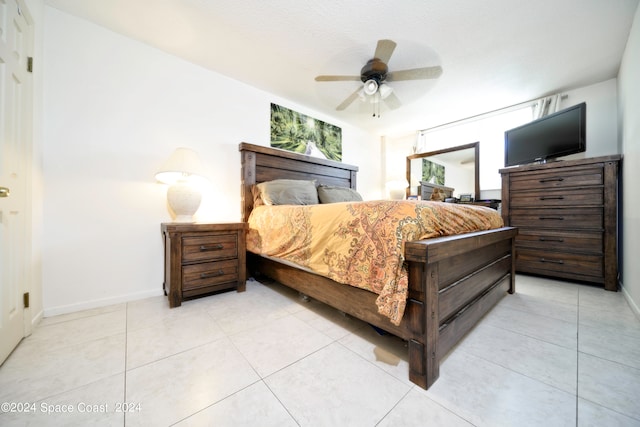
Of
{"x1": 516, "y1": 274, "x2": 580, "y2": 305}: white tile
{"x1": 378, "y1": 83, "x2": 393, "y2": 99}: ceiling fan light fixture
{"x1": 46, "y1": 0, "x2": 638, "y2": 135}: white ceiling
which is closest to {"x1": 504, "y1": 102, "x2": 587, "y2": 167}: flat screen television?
{"x1": 46, "y1": 0, "x2": 638, "y2": 135}: white ceiling

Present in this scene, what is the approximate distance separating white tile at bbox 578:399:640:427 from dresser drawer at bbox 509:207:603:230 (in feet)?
7.50

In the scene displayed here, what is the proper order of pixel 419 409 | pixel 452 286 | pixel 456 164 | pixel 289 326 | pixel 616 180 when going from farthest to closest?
pixel 456 164, pixel 616 180, pixel 289 326, pixel 452 286, pixel 419 409

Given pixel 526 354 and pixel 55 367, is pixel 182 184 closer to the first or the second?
pixel 55 367

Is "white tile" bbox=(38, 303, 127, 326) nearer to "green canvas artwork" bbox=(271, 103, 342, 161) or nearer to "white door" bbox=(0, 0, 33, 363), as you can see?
"white door" bbox=(0, 0, 33, 363)

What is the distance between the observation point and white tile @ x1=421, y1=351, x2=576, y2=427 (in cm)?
83

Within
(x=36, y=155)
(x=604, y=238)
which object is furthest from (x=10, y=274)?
(x=604, y=238)

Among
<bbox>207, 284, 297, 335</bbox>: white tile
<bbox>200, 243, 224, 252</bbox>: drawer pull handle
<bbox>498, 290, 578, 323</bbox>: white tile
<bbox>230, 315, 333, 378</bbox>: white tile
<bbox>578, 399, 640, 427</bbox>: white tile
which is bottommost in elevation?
<bbox>207, 284, 297, 335</bbox>: white tile

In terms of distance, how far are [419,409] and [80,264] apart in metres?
2.50

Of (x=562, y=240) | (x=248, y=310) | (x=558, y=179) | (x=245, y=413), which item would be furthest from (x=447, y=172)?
(x=245, y=413)

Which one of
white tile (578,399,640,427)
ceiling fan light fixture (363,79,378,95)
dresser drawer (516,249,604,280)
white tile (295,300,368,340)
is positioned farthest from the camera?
dresser drawer (516,249,604,280)

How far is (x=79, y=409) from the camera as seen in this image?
34.6 inches

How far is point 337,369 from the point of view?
1.11 meters

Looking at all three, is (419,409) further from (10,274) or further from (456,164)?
(456,164)

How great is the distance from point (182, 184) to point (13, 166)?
0.92m
